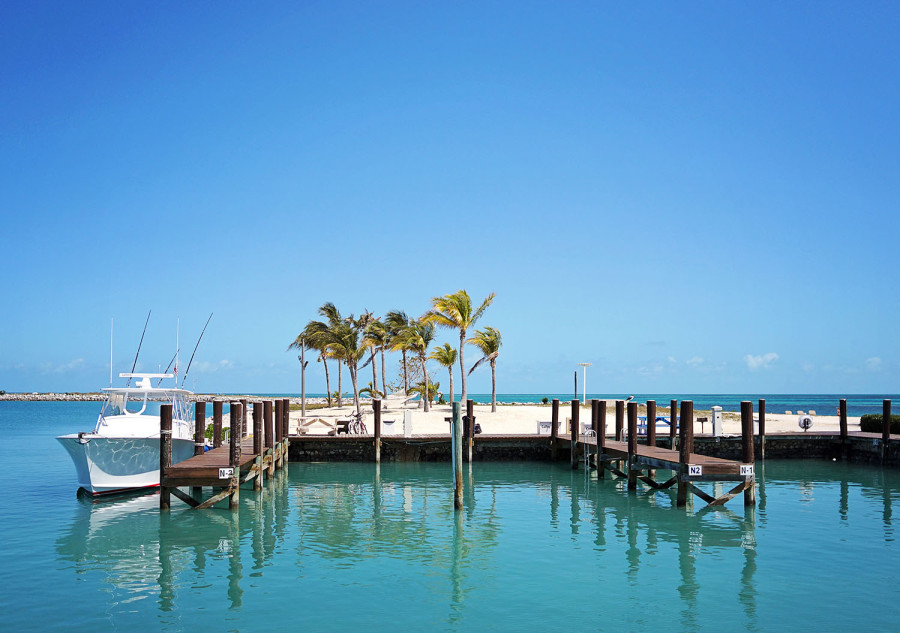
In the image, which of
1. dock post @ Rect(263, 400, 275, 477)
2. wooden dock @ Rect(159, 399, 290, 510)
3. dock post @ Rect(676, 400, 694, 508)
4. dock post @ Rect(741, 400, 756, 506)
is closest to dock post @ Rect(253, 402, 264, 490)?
wooden dock @ Rect(159, 399, 290, 510)

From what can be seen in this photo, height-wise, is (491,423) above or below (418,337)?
below

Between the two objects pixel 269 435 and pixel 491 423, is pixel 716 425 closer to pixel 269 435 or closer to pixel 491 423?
pixel 491 423

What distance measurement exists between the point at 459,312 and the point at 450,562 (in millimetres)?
31080

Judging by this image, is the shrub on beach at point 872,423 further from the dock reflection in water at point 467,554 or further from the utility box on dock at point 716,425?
the dock reflection in water at point 467,554

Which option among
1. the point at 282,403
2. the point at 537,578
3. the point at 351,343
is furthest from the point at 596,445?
the point at 351,343

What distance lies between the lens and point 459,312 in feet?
151

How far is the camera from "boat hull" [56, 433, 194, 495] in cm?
2173

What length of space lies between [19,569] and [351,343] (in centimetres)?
3801

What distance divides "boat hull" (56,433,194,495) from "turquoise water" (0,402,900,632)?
2.53ft

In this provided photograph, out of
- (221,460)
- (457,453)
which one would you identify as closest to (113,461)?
(221,460)

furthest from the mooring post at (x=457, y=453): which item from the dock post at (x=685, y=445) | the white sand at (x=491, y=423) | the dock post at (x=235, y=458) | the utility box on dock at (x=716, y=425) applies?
the utility box on dock at (x=716, y=425)

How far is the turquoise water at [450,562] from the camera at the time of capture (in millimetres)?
12070

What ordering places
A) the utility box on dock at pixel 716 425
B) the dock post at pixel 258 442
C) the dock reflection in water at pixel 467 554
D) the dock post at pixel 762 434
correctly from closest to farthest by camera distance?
the dock reflection in water at pixel 467 554
the dock post at pixel 258 442
the dock post at pixel 762 434
the utility box on dock at pixel 716 425

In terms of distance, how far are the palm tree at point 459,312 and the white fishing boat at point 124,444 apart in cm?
2272
